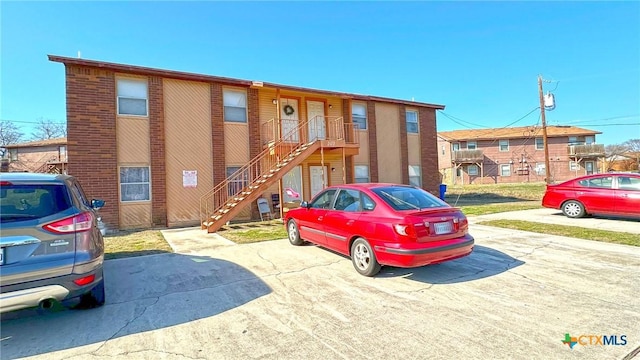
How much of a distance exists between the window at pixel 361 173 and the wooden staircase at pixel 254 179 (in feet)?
10.7

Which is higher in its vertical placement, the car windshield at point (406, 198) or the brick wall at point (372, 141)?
the brick wall at point (372, 141)

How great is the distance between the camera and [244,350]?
9.30 feet

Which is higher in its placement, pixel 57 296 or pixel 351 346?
pixel 57 296

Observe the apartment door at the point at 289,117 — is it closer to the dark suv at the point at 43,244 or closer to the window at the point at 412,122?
the window at the point at 412,122

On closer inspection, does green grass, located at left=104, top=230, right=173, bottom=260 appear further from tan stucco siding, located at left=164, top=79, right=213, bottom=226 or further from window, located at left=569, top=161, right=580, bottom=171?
window, located at left=569, top=161, right=580, bottom=171

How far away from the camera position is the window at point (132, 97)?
10.8 meters

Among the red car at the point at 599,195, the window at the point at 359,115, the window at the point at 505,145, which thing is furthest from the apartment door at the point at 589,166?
the window at the point at 359,115

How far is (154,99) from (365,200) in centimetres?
958

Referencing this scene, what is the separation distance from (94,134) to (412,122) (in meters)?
14.7

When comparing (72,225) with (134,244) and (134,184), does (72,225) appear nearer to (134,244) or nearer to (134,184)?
(134,244)

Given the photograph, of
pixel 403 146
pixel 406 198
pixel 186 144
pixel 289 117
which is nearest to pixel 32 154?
pixel 186 144

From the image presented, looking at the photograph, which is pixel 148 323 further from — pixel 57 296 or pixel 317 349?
pixel 317 349

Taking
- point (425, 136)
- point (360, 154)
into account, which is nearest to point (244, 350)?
point (360, 154)

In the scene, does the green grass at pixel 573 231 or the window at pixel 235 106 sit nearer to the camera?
the green grass at pixel 573 231
